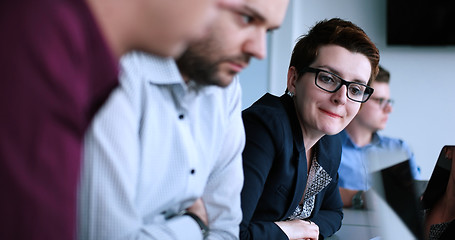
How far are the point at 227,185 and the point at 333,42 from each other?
2.05ft

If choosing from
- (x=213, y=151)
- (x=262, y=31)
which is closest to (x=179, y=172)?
(x=213, y=151)

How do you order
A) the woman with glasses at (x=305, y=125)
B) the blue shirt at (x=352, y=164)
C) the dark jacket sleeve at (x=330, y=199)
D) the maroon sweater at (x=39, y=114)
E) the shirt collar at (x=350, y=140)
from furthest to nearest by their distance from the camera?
the shirt collar at (x=350, y=140), the blue shirt at (x=352, y=164), the dark jacket sleeve at (x=330, y=199), the woman with glasses at (x=305, y=125), the maroon sweater at (x=39, y=114)

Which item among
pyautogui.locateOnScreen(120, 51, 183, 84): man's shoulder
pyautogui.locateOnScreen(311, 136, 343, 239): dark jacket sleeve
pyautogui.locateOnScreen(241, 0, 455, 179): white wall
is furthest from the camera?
pyautogui.locateOnScreen(241, 0, 455, 179): white wall

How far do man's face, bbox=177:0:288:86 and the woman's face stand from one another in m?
0.72

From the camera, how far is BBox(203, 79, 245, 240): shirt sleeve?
1.06m

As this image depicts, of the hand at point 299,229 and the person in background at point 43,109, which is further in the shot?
the hand at point 299,229

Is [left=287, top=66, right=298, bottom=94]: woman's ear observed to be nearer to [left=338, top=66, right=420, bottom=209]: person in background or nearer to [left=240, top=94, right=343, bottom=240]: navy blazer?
[left=240, top=94, right=343, bottom=240]: navy blazer

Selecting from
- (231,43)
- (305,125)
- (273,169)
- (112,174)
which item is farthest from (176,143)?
(305,125)

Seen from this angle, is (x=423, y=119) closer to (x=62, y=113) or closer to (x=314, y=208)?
(x=314, y=208)

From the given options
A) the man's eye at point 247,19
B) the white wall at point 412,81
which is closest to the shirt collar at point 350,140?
the white wall at point 412,81

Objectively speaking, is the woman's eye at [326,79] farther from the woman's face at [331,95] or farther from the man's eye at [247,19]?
the man's eye at [247,19]

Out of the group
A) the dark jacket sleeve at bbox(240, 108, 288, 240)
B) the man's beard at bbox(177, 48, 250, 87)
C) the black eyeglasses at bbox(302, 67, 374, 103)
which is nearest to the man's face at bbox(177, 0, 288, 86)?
the man's beard at bbox(177, 48, 250, 87)

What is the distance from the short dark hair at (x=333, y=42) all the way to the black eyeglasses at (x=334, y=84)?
66mm

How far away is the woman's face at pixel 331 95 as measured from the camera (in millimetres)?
1422
